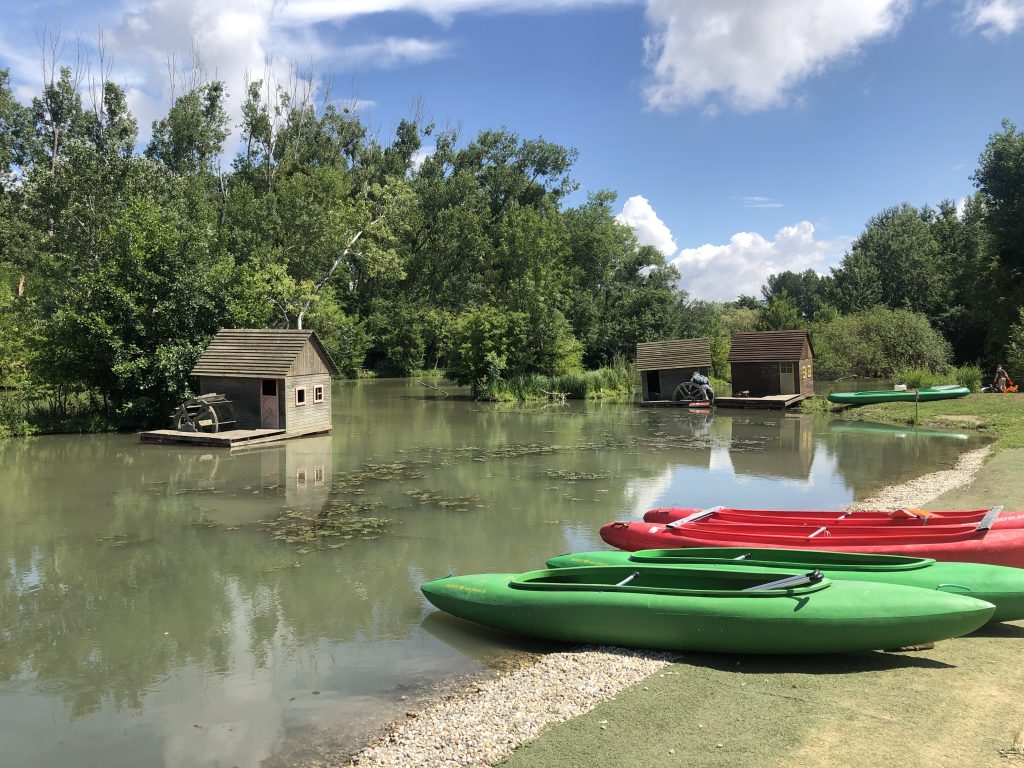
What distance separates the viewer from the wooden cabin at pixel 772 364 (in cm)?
3625

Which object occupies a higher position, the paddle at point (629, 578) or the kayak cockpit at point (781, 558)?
the kayak cockpit at point (781, 558)

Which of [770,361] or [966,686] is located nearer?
[966,686]

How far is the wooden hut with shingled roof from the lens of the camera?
36250 mm

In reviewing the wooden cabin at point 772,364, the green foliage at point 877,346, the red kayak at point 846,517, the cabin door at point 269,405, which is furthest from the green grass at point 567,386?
the red kayak at point 846,517

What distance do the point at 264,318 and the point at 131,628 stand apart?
23.3 m

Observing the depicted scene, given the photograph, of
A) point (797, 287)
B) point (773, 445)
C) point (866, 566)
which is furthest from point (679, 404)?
point (797, 287)

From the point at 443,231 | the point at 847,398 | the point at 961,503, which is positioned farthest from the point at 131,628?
the point at 443,231

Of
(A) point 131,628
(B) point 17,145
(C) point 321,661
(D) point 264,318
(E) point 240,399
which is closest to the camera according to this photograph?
(C) point 321,661

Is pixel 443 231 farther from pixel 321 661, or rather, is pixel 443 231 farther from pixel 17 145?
pixel 321 661

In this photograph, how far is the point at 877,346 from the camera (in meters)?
48.1

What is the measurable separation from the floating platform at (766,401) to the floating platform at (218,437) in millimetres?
21790

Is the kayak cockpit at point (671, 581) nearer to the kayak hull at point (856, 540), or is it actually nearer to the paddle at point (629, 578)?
the paddle at point (629, 578)

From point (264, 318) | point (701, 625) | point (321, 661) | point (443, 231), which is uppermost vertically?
point (443, 231)

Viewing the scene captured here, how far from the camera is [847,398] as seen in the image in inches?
1267
